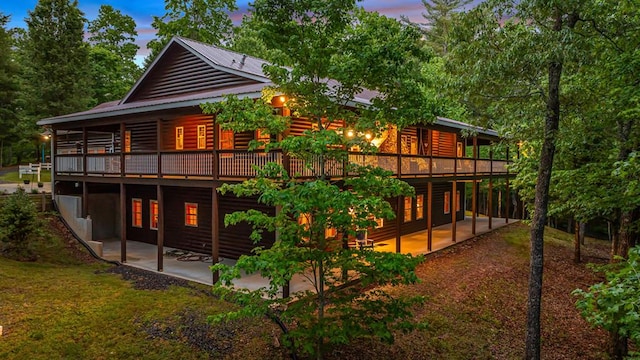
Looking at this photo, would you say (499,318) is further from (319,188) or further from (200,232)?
(200,232)

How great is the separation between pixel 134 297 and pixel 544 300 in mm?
13111

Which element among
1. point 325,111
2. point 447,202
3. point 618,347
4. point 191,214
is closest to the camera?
point 325,111

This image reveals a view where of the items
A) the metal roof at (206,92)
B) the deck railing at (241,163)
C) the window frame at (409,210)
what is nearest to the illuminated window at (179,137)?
the metal roof at (206,92)

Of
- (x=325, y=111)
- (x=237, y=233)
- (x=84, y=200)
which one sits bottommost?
(x=237, y=233)

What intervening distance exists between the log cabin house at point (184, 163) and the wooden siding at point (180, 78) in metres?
0.05

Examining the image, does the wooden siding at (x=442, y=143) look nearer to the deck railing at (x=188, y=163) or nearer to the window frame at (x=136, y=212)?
the deck railing at (x=188, y=163)

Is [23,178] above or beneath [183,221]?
above

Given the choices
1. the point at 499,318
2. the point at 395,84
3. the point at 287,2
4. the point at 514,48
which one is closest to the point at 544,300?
the point at 499,318

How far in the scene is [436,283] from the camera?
13.6 meters

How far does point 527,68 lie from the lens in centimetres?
949

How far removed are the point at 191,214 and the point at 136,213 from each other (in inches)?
161

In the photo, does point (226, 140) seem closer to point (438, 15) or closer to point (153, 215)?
point (153, 215)

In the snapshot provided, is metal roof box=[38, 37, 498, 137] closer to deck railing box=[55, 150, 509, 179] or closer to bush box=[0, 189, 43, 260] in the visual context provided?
deck railing box=[55, 150, 509, 179]

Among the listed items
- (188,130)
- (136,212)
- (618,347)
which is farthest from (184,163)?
(618,347)
